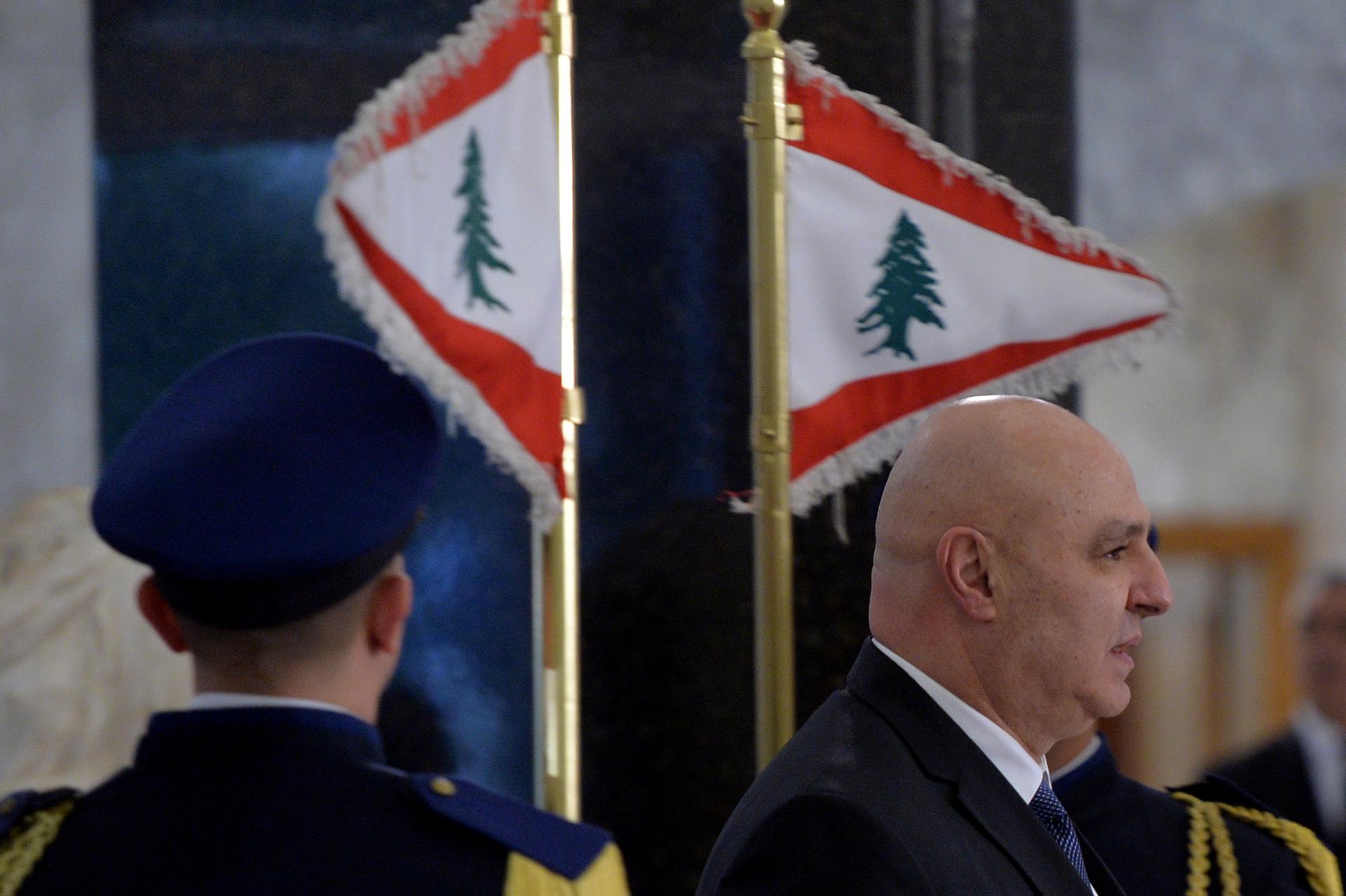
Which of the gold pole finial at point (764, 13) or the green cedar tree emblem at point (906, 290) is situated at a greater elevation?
the gold pole finial at point (764, 13)

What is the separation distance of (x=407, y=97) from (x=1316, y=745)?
191 cm

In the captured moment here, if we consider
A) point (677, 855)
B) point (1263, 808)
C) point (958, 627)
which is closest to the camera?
point (958, 627)

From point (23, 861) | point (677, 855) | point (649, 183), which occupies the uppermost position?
point (649, 183)

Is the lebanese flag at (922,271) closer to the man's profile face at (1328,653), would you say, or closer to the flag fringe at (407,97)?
the flag fringe at (407,97)

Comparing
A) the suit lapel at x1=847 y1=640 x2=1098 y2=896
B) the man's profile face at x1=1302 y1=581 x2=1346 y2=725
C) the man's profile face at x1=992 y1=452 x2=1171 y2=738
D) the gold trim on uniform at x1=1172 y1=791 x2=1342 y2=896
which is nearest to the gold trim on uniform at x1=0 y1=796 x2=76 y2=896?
the suit lapel at x1=847 y1=640 x2=1098 y2=896

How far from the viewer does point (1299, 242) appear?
6145 mm

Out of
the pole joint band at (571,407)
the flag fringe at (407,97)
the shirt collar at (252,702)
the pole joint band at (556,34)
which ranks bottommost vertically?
the shirt collar at (252,702)

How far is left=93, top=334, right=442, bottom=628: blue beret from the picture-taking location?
1.36 meters

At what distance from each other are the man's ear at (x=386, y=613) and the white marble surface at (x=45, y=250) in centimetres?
220

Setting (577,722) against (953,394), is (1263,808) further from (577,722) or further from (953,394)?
(577,722)

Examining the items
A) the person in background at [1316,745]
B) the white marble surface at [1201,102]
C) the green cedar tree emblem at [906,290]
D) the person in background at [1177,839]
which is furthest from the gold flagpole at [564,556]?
the white marble surface at [1201,102]

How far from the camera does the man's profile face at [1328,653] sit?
10.3 ft

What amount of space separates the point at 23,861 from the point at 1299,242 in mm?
5588

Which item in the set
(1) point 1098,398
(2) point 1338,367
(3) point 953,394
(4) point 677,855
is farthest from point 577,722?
(2) point 1338,367
